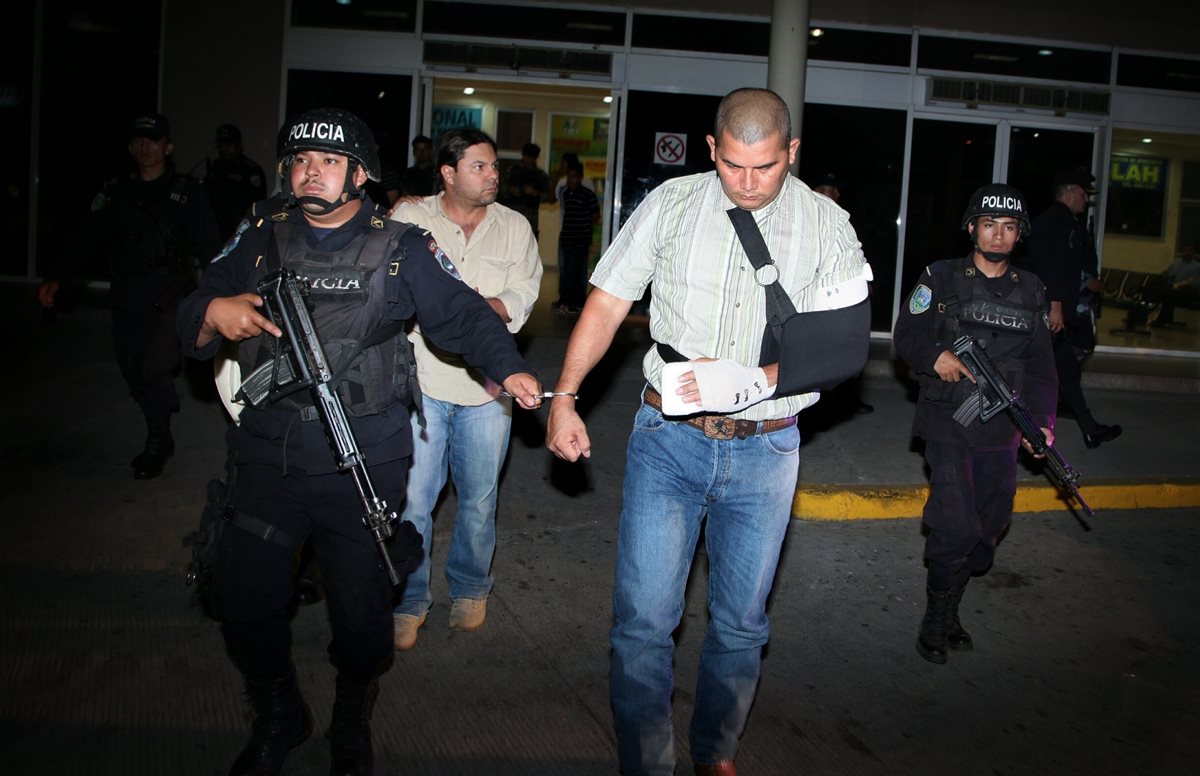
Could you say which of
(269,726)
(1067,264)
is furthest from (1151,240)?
(269,726)

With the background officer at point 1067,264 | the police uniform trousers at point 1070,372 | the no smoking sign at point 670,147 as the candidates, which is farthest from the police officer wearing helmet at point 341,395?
the no smoking sign at point 670,147

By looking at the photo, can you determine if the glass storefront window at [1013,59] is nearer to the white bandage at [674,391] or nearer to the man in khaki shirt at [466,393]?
the man in khaki shirt at [466,393]

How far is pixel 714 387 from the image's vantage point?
3.03 m

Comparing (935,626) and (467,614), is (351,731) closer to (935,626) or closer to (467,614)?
(467,614)

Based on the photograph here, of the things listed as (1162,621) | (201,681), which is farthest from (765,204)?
(1162,621)

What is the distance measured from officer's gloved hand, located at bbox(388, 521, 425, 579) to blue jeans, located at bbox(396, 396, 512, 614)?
3.13ft

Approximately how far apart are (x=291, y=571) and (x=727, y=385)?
60.7 inches

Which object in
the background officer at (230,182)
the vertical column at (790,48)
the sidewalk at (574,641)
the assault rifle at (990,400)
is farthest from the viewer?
the background officer at (230,182)

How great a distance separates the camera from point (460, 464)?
463cm

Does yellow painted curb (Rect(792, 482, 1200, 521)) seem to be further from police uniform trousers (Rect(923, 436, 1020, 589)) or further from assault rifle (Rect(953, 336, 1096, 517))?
assault rifle (Rect(953, 336, 1096, 517))

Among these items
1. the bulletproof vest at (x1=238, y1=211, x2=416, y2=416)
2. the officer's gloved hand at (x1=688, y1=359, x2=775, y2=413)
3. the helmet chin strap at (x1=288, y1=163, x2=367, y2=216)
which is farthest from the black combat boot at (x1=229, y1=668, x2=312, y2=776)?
the officer's gloved hand at (x1=688, y1=359, x2=775, y2=413)

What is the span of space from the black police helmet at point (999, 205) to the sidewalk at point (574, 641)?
6.55 feet

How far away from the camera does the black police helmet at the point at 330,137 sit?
338cm

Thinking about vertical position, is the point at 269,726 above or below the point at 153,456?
below
